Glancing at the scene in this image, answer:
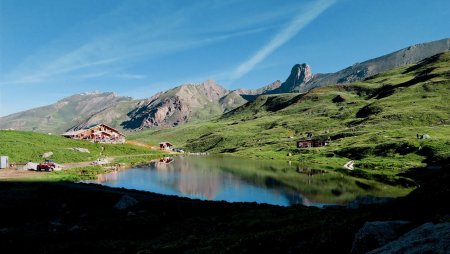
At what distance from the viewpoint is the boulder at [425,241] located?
13.1m

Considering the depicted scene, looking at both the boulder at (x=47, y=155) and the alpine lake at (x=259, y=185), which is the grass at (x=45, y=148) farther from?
the alpine lake at (x=259, y=185)

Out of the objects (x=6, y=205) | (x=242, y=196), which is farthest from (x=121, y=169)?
(x=6, y=205)

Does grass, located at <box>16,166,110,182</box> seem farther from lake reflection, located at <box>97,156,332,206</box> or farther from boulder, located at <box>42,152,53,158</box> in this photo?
boulder, located at <box>42,152,53,158</box>

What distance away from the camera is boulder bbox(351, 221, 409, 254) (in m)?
16.9

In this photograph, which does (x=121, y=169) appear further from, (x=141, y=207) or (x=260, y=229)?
(x=260, y=229)

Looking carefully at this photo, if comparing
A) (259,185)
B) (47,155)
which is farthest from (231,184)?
(47,155)

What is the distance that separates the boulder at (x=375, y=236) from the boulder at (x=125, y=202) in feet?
122

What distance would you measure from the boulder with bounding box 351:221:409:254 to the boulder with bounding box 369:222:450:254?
1679 millimetres

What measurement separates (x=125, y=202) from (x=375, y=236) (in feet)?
128

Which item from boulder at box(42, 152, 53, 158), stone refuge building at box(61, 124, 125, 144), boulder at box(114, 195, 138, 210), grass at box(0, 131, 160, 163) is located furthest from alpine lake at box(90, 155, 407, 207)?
stone refuge building at box(61, 124, 125, 144)

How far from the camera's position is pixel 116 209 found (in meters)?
48.5

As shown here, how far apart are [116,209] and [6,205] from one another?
13.4 meters

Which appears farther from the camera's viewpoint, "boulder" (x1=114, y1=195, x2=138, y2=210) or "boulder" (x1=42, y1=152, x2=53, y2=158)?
"boulder" (x1=42, y1=152, x2=53, y2=158)

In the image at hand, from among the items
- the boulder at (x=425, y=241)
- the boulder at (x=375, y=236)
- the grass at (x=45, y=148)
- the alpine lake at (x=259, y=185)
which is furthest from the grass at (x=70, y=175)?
the boulder at (x=425, y=241)
